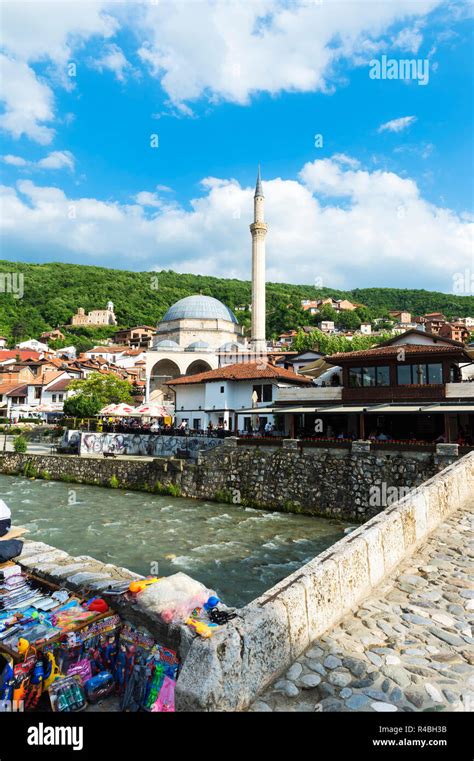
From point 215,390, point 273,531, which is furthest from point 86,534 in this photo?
point 215,390

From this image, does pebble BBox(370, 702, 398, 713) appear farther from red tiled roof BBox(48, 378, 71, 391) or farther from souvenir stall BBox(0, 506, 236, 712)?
red tiled roof BBox(48, 378, 71, 391)

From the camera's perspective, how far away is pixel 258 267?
45312mm

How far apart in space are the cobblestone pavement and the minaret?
134ft

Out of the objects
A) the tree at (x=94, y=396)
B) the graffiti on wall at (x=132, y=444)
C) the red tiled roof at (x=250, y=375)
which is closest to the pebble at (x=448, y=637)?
the graffiti on wall at (x=132, y=444)

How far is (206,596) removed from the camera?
3.52 m

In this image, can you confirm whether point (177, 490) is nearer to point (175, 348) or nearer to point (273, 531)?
point (273, 531)

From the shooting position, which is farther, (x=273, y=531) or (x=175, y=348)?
(x=175, y=348)

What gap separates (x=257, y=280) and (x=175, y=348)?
11.4 metres

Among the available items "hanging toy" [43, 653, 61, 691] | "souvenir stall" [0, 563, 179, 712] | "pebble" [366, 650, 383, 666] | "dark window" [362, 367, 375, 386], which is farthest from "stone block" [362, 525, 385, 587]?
"dark window" [362, 367, 375, 386]

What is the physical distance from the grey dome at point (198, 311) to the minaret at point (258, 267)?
7365 millimetres

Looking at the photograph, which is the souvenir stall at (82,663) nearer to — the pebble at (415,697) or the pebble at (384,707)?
the pebble at (384,707)

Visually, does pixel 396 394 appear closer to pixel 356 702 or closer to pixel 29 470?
pixel 356 702

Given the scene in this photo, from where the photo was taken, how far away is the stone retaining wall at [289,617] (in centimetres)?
257

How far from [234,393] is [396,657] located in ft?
82.0
